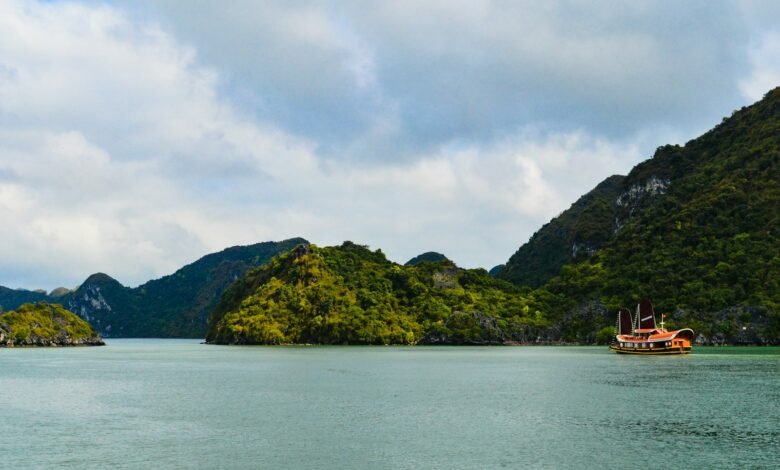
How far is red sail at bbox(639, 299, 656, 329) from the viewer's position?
575 ft

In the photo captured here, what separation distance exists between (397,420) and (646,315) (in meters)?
131

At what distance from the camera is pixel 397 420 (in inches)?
2509

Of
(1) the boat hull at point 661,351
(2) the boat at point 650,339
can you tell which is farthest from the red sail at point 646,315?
(1) the boat hull at point 661,351

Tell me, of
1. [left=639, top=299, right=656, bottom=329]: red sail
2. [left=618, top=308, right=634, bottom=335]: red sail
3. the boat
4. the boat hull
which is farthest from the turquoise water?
[left=618, top=308, right=634, bottom=335]: red sail

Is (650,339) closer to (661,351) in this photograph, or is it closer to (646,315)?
(661,351)

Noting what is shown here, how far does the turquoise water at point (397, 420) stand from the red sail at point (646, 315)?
205 ft

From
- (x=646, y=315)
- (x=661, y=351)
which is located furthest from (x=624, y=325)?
(x=661, y=351)

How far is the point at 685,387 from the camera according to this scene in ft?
293

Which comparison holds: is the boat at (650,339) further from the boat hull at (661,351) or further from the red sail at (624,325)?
the red sail at (624,325)

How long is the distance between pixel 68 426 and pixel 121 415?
7190 mm

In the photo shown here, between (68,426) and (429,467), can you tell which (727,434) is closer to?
(429,467)

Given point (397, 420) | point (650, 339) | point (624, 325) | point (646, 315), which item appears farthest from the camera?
point (624, 325)

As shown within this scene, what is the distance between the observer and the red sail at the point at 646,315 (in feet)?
575

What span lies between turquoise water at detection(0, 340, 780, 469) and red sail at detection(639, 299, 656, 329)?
6261 cm
